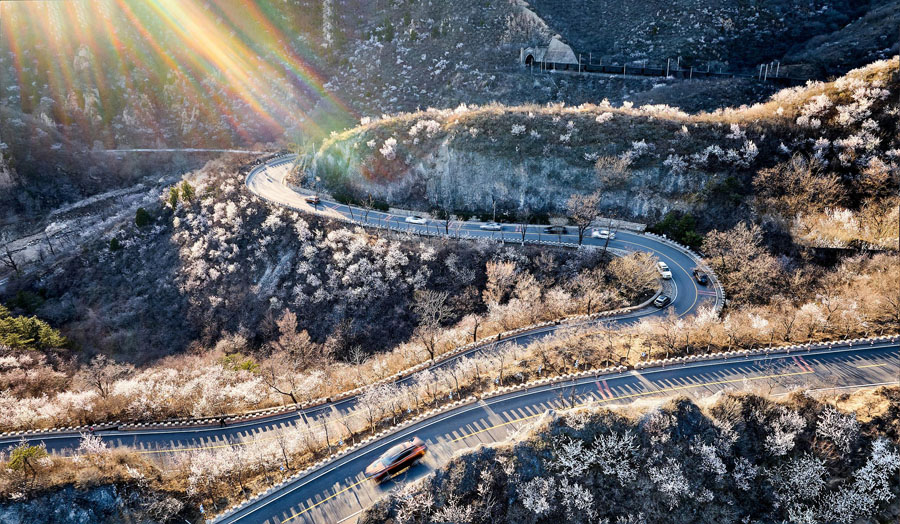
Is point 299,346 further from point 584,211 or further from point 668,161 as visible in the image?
point 668,161

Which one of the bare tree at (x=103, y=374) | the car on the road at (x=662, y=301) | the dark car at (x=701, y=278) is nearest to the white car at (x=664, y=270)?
the dark car at (x=701, y=278)

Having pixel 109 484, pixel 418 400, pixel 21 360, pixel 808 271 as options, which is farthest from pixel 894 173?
pixel 21 360

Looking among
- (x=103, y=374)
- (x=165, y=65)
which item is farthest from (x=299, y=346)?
(x=165, y=65)

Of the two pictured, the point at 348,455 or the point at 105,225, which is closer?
the point at 348,455

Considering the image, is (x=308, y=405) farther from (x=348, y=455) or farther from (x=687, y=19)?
(x=687, y=19)

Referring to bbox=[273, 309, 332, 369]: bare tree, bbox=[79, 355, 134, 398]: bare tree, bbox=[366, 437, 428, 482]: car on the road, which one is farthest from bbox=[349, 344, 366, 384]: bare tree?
bbox=[79, 355, 134, 398]: bare tree

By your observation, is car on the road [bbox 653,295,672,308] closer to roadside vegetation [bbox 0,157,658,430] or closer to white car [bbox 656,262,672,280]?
roadside vegetation [bbox 0,157,658,430]
